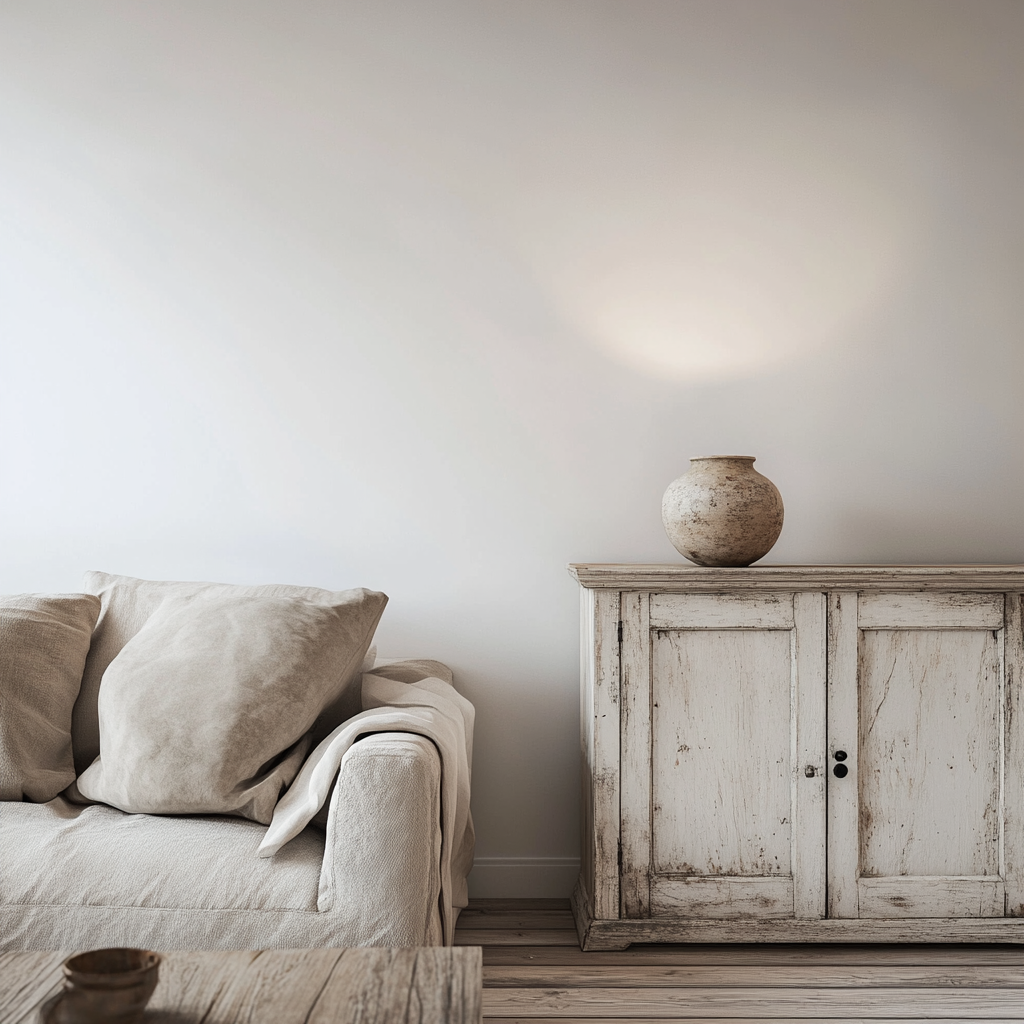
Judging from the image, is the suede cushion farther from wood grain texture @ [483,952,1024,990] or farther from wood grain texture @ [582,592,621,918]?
wood grain texture @ [483,952,1024,990]

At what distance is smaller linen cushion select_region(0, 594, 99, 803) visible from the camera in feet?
5.66

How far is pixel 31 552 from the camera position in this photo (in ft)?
7.79

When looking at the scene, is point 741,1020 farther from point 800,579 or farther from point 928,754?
point 800,579

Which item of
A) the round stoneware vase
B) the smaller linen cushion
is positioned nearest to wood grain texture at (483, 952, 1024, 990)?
the round stoneware vase

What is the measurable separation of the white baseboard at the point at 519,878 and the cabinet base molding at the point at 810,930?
1.30 feet

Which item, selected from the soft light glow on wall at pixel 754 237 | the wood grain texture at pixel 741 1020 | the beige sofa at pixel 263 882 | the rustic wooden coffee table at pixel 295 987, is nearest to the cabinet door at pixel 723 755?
the wood grain texture at pixel 741 1020

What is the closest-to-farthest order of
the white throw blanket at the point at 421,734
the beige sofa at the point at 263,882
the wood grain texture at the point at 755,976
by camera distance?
the beige sofa at the point at 263,882 < the white throw blanket at the point at 421,734 < the wood grain texture at the point at 755,976

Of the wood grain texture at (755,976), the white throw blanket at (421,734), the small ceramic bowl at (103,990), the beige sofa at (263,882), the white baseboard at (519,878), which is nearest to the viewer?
the small ceramic bowl at (103,990)

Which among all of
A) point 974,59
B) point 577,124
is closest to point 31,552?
point 577,124

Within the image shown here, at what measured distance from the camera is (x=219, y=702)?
165cm

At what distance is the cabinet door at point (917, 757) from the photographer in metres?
1.94

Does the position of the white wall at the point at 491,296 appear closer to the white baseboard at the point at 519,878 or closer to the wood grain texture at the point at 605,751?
the white baseboard at the point at 519,878

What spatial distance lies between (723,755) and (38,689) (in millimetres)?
1486

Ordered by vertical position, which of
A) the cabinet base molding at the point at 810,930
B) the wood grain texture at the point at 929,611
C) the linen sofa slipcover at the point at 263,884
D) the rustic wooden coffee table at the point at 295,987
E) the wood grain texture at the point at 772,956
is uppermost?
the wood grain texture at the point at 929,611
